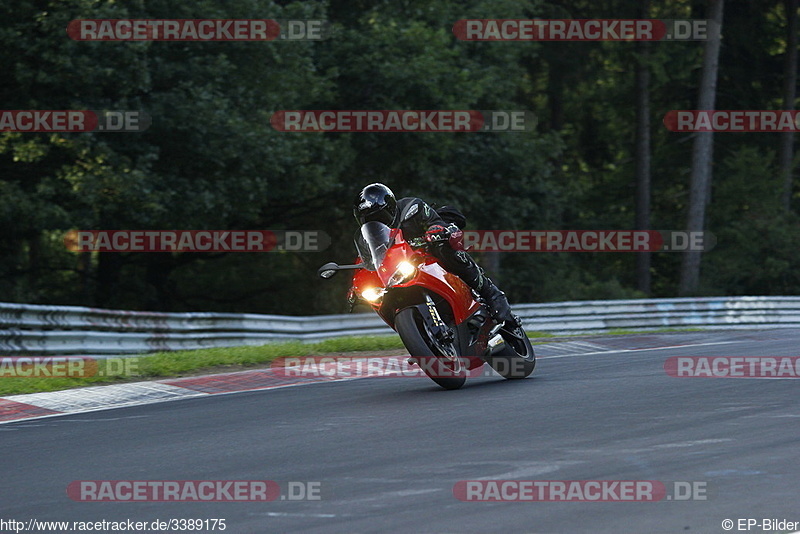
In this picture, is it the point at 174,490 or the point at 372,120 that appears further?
the point at 372,120

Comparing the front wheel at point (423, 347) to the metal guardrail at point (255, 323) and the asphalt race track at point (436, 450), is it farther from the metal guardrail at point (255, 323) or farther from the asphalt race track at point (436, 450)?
the metal guardrail at point (255, 323)

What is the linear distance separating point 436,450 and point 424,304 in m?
2.35

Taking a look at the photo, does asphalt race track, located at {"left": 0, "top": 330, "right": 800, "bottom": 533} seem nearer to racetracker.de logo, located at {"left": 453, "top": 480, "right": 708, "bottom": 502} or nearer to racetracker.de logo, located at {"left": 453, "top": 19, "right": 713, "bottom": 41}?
racetracker.de logo, located at {"left": 453, "top": 480, "right": 708, "bottom": 502}

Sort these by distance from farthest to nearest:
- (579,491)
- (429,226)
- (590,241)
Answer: (590,241) → (429,226) → (579,491)

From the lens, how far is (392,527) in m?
5.37

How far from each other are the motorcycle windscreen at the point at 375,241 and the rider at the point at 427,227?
0.25ft

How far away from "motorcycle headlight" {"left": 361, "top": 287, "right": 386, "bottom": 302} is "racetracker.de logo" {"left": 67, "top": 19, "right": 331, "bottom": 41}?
13.2 meters

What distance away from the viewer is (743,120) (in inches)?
1607

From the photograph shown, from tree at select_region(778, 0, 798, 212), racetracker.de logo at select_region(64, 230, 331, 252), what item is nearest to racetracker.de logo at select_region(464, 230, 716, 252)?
tree at select_region(778, 0, 798, 212)

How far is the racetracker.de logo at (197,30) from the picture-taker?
21.0 m

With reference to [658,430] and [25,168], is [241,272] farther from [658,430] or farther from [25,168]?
[658,430]

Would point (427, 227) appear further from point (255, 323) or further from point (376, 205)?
point (255, 323)

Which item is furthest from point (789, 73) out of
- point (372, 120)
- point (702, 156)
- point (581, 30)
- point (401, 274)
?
point (401, 274)

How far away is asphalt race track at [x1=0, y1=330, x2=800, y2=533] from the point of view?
18.2 feet
